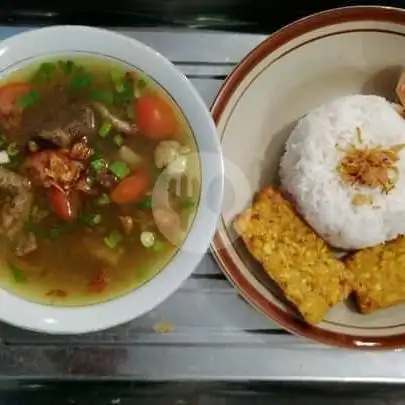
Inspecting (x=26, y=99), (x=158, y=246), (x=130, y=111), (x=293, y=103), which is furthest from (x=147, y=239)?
(x=293, y=103)

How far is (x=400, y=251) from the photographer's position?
1.76 metres

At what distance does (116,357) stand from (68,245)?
26cm

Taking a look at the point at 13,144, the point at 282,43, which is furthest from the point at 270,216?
the point at 13,144

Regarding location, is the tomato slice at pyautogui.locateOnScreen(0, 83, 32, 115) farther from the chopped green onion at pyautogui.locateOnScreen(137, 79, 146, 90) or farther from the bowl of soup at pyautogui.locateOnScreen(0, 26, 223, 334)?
the chopped green onion at pyautogui.locateOnScreen(137, 79, 146, 90)

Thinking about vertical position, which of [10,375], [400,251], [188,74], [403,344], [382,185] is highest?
[188,74]

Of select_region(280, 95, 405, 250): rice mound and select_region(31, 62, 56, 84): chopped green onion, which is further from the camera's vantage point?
select_region(280, 95, 405, 250): rice mound

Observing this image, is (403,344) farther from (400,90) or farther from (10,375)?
(10,375)

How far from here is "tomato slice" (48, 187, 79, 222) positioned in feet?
5.40

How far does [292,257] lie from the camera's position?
1.73 m

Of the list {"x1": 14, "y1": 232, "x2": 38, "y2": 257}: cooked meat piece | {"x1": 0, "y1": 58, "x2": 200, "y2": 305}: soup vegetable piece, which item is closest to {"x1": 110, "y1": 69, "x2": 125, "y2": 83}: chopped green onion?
{"x1": 0, "y1": 58, "x2": 200, "y2": 305}: soup vegetable piece

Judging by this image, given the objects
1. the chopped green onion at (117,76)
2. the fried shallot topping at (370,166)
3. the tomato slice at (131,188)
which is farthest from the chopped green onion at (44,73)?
the fried shallot topping at (370,166)

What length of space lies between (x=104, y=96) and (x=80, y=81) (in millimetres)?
53

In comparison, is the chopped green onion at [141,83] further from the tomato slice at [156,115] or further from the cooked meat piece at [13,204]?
the cooked meat piece at [13,204]

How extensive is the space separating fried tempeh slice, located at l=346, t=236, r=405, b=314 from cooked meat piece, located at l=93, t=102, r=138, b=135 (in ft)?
1.65
